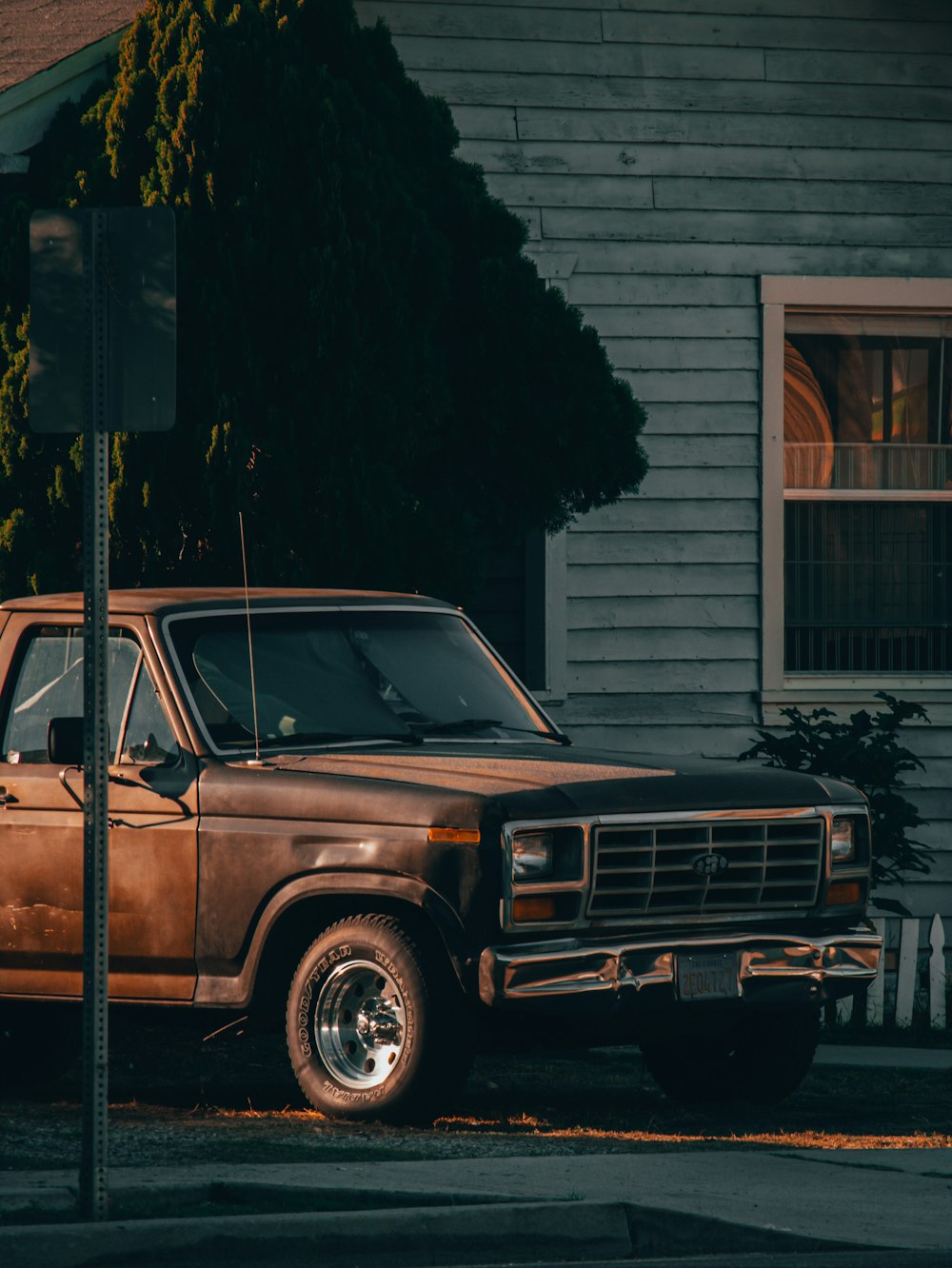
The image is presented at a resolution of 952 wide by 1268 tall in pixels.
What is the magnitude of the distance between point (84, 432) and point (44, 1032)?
394cm

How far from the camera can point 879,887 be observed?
14453 millimetres

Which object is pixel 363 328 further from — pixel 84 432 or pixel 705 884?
pixel 84 432

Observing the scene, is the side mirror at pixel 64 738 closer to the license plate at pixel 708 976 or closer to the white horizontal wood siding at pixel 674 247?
the license plate at pixel 708 976

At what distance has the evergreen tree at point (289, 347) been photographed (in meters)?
11.1

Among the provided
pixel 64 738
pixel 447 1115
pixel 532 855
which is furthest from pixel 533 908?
pixel 64 738

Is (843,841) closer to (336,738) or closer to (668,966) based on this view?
(668,966)

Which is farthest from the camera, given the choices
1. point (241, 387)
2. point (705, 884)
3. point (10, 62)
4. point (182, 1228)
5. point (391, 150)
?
point (10, 62)

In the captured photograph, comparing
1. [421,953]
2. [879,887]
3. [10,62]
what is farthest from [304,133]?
[879,887]

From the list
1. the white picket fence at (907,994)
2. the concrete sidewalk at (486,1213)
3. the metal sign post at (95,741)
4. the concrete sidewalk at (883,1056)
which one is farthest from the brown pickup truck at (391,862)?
the white picket fence at (907,994)

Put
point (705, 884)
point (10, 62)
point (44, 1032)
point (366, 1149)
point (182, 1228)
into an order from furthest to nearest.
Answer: point (10, 62)
point (44, 1032)
point (705, 884)
point (366, 1149)
point (182, 1228)

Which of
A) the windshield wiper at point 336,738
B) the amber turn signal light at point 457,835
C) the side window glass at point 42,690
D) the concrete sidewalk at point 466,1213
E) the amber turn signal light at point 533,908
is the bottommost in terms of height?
the concrete sidewalk at point 466,1213

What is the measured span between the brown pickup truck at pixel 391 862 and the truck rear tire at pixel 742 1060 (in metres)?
0.01

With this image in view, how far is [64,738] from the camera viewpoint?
27.4 feet

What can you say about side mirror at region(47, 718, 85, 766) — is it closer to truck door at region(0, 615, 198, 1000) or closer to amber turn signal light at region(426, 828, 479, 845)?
truck door at region(0, 615, 198, 1000)
